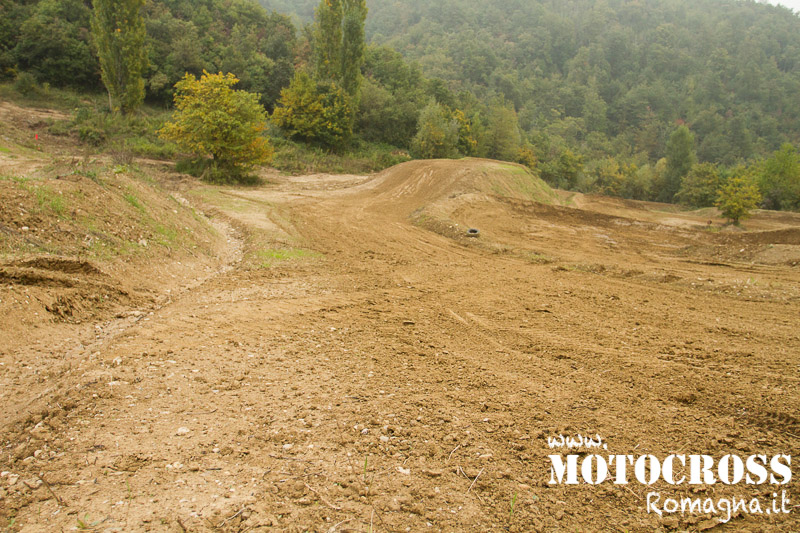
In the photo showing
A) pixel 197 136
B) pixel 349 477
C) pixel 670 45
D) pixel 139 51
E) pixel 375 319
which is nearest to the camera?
pixel 349 477

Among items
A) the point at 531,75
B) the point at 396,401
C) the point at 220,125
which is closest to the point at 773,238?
the point at 396,401

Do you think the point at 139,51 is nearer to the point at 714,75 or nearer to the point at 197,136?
the point at 197,136

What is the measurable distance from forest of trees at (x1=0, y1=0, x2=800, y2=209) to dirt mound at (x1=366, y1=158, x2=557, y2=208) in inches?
436

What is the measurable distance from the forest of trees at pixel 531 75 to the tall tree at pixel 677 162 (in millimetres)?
163

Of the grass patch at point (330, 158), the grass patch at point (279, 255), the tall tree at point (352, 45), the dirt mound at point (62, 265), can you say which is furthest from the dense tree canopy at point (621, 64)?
the dirt mound at point (62, 265)

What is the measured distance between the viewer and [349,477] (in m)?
3.09

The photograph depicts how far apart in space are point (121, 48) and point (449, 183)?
931 inches

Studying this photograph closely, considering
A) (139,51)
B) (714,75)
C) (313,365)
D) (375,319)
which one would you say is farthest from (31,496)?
(714,75)

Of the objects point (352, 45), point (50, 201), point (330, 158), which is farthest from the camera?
point (352, 45)

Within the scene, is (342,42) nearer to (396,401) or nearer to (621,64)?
(396,401)

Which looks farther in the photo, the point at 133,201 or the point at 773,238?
the point at 773,238

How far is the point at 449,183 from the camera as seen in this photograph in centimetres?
2095

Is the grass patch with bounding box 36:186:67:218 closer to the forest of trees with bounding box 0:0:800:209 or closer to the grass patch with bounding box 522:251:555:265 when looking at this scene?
the grass patch with bounding box 522:251:555:265

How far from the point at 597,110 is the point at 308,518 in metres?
105
